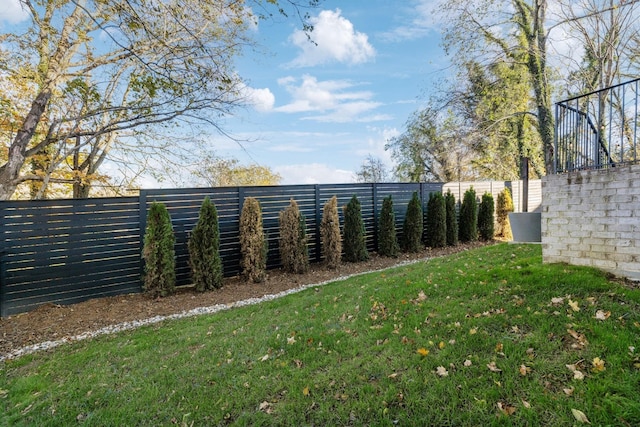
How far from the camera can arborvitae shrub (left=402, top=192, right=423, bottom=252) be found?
8.36 m

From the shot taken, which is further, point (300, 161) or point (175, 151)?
point (300, 161)

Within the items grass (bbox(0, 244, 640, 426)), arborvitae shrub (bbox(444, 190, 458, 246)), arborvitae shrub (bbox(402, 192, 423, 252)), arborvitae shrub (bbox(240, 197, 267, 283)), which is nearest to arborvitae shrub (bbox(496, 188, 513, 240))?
arborvitae shrub (bbox(444, 190, 458, 246))

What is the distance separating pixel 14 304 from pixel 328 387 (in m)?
5.15

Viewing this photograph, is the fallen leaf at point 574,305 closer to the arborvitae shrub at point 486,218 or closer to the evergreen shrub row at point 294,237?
the evergreen shrub row at point 294,237

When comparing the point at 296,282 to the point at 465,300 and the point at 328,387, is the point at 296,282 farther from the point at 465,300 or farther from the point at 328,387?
the point at 328,387

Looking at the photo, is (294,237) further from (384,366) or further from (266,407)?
(266,407)

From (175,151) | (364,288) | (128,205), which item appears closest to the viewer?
(364,288)

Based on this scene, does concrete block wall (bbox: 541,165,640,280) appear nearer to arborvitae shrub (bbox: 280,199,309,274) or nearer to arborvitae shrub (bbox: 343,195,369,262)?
arborvitae shrub (bbox: 343,195,369,262)

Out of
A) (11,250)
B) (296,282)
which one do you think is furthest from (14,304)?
(296,282)

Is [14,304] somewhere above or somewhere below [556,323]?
below

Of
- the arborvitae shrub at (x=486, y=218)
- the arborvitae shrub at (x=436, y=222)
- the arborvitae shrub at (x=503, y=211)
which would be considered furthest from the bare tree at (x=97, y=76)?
the arborvitae shrub at (x=503, y=211)

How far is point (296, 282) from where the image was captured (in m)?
6.11

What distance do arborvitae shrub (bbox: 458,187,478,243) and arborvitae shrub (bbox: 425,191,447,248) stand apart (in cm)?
105

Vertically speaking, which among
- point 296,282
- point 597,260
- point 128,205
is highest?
point 128,205
